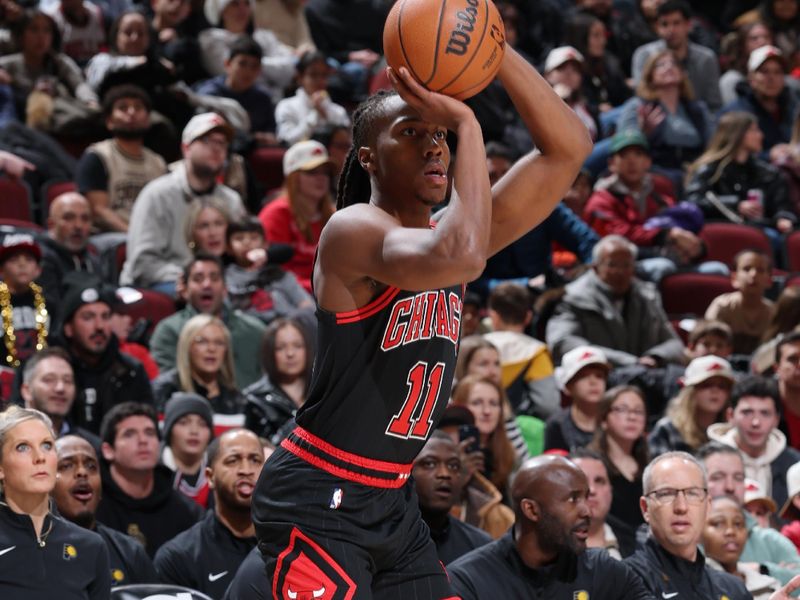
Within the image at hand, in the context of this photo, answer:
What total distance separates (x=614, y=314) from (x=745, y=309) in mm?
1086

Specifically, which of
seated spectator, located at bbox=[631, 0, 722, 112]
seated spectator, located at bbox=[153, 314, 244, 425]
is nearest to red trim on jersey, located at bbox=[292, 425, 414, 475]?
seated spectator, located at bbox=[153, 314, 244, 425]

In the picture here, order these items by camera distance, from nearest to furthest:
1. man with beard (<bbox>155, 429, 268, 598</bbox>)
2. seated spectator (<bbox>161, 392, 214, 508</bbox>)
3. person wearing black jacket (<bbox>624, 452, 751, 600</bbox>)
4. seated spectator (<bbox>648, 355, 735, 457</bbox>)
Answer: person wearing black jacket (<bbox>624, 452, 751, 600</bbox>), man with beard (<bbox>155, 429, 268, 598</bbox>), seated spectator (<bbox>161, 392, 214, 508</bbox>), seated spectator (<bbox>648, 355, 735, 457</bbox>)

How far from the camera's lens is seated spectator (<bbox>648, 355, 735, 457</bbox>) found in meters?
7.78

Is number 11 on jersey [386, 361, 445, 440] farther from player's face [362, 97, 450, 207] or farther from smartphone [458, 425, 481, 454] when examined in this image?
smartphone [458, 425, 481, 454]

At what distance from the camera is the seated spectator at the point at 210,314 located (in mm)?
7859

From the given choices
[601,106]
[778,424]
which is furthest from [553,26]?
[778,424]

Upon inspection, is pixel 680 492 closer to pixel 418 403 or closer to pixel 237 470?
pixel 237 470

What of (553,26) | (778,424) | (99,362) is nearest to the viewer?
(99,362)

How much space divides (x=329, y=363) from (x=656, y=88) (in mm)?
8846

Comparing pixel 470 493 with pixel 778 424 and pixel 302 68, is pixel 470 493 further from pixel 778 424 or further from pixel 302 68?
pixel 302 68

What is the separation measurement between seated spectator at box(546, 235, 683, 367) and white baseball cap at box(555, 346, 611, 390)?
61 cm

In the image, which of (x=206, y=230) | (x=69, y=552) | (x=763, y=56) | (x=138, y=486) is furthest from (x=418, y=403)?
(x=763, y=56)

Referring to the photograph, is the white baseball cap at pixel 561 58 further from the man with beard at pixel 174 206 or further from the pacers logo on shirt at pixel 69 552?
the pacers logo on shirt at pixel 69 552

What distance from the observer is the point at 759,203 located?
10891 millimetres
